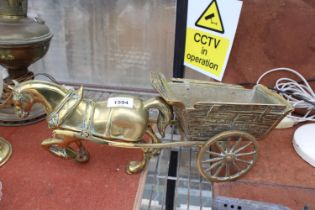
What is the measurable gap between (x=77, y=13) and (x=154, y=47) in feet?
0.77

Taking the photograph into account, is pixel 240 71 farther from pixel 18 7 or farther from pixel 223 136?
pixel 18 7

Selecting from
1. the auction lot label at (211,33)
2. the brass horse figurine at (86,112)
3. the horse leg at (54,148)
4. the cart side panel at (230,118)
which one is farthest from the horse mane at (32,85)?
the auction lot label at (211,33)

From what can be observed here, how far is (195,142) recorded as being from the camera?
555 millimetres

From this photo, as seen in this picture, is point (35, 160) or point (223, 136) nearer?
point (223, 136)

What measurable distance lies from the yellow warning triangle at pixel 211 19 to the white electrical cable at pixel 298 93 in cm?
18

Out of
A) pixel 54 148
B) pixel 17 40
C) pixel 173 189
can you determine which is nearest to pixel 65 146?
pixel 54 148

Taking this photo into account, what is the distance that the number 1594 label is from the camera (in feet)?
1.77

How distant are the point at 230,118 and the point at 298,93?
309 mm

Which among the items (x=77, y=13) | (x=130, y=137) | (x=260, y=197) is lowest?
(x=260, y=197)

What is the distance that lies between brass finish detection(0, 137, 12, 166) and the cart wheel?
388 millimetres

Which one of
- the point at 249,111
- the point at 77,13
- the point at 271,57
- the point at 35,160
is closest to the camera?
the point at 249,111

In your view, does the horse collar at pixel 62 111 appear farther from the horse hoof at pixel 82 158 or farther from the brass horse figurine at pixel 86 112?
the horse hoof at pixel 82 158

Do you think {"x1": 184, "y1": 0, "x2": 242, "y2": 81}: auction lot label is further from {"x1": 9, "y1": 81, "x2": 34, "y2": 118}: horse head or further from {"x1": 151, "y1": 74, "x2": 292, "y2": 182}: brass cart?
{"x1": 9, "y1": 81, "x2": 34, "y2": 118}: horse head

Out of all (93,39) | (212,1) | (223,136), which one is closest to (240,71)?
(212,1)
